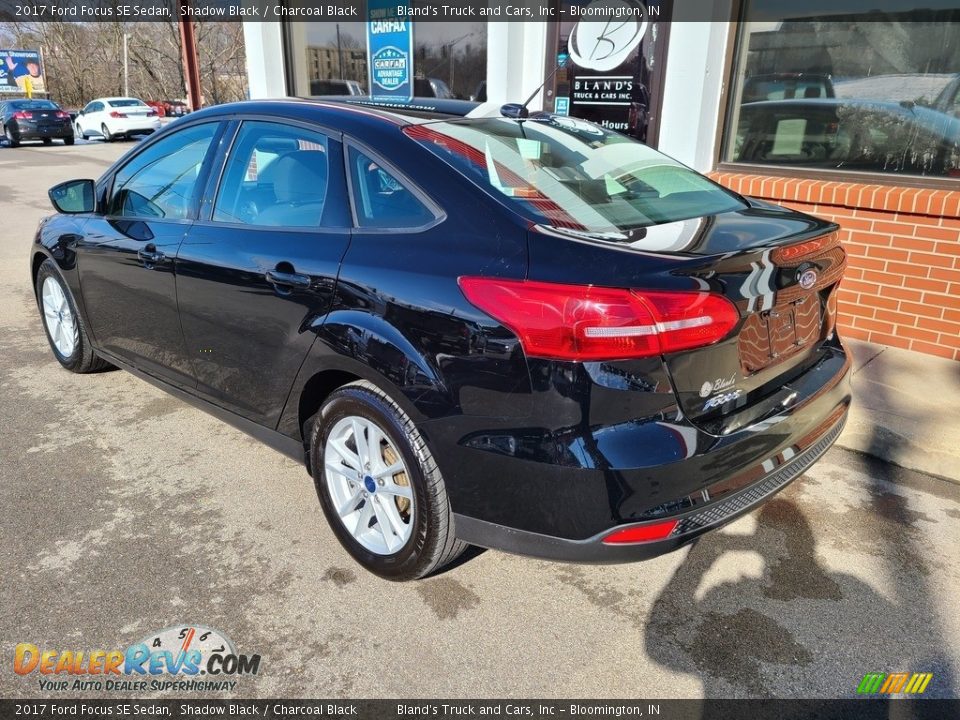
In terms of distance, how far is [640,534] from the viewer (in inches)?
79.7

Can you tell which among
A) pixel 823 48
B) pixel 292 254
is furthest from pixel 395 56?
pixel 292 254

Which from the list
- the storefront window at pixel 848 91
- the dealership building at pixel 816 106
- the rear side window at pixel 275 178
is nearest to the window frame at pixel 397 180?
the rear side window at pixel 275 178

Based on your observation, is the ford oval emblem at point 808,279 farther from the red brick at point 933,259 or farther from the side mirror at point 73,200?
the side mirror at point 73,200

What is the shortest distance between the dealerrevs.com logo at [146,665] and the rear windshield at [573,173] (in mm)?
1669

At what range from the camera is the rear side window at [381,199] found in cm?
236

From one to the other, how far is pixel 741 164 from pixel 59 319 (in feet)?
16.5

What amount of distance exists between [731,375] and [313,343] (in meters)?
1.40

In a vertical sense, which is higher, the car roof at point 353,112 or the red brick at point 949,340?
the car roof at point 353,112

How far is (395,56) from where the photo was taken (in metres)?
8.44

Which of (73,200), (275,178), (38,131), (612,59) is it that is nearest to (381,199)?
(275,178)

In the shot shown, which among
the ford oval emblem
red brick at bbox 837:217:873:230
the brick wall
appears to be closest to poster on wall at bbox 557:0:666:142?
the brick wall

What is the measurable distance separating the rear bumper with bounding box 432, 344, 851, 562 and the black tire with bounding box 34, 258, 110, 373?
116 inches

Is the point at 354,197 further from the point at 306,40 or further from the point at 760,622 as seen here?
the point at 306,40

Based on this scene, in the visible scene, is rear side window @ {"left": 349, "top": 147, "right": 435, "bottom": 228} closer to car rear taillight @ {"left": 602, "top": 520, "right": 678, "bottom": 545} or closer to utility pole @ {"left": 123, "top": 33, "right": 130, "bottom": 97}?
car rear taillight @ {"left": 602, "top": 520, "right": 678, "bottom": 545}
